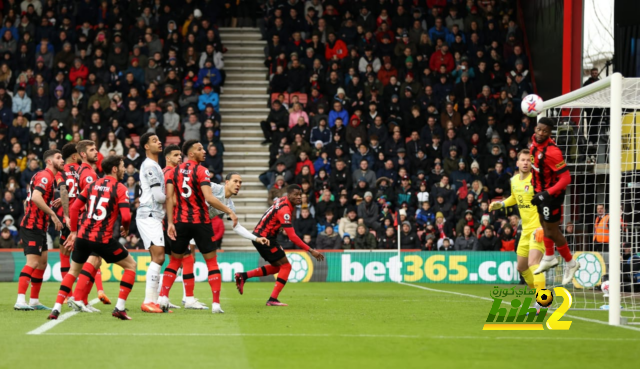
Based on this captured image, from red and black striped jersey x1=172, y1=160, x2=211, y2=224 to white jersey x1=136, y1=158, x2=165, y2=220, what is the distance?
0.82 ft

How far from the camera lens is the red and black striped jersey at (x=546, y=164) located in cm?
1023

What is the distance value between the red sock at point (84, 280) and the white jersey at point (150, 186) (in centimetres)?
106

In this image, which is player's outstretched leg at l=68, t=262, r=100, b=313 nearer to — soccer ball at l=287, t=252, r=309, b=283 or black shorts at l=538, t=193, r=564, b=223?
black shorts at l=538, t=193, r=564, b=223

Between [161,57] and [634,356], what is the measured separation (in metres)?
20.1

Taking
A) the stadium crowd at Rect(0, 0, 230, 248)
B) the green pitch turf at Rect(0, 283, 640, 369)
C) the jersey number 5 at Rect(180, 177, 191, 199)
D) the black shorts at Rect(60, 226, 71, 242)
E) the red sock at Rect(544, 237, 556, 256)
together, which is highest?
the stadium crowd at Rect(0, 0, 230, 248)

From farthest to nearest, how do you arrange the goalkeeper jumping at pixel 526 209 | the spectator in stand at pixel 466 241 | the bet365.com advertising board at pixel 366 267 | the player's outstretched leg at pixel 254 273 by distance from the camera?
the spectator in stand at pixel 466 241
the bet365.com advertising board at pixel 366 267
the player's outstretched leg at pixel 254 273
the goalkeeper jumping at pixel 526 209

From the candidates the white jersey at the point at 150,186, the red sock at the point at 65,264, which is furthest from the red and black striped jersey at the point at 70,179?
the white jersey at the point at 150,186

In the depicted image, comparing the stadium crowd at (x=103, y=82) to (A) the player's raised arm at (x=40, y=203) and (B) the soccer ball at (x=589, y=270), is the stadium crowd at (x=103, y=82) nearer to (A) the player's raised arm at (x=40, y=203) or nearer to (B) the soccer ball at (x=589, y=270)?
(B) the soccer ball at (x=589, y=270)

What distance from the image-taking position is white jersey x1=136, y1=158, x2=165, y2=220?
1104 cm

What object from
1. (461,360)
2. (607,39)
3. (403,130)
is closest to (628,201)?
(461,360)

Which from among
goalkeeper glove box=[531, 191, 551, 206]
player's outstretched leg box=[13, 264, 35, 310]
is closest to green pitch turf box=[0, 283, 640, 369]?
player's outstretched leg box=[13, 264, 35, 310]

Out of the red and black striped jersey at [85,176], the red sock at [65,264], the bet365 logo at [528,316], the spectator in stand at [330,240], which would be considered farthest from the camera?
the spectator in stand at [330,240]

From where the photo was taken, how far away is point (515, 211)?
22.6 m

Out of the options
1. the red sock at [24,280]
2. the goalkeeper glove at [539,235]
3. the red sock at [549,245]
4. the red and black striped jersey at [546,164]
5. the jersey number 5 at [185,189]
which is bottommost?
the red sock at [24,280]
